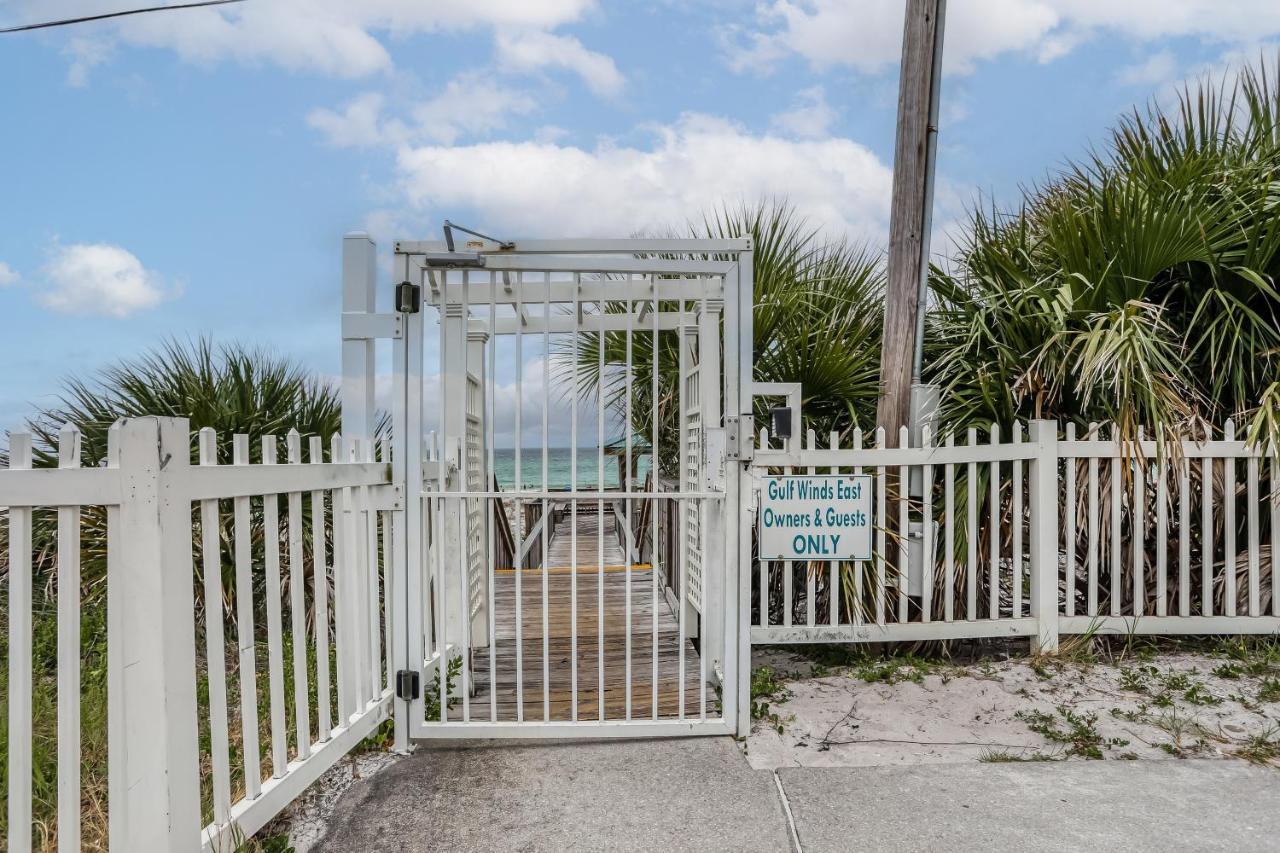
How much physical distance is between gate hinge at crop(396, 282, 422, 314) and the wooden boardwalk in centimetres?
126

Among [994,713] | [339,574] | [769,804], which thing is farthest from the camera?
[994,713]

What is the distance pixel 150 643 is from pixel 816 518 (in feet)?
10.8

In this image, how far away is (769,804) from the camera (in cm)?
310

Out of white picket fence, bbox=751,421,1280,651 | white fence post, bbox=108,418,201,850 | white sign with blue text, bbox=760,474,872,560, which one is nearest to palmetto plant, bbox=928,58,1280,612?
white picket fence, bbox=751,421,1280,651

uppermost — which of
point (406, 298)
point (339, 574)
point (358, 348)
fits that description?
point (406, 298)

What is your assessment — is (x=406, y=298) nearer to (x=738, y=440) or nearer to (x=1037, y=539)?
(x=738, y=440)

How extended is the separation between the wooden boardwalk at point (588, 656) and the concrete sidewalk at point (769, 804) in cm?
28

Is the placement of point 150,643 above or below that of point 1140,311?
below

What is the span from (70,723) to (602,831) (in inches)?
65.0

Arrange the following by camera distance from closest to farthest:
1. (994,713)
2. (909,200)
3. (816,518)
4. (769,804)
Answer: (769,804), (994,713), (816,518), (909,200)

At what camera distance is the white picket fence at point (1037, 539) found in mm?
4797

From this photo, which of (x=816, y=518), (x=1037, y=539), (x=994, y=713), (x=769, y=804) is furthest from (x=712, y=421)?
(x=1037, y=539)

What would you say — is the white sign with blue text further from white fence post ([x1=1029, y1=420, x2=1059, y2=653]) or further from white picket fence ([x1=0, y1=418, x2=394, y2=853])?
white picket fence ([x1=0, y1=418, x2=394, y2=853])

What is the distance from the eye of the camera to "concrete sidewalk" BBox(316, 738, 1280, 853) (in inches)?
113
